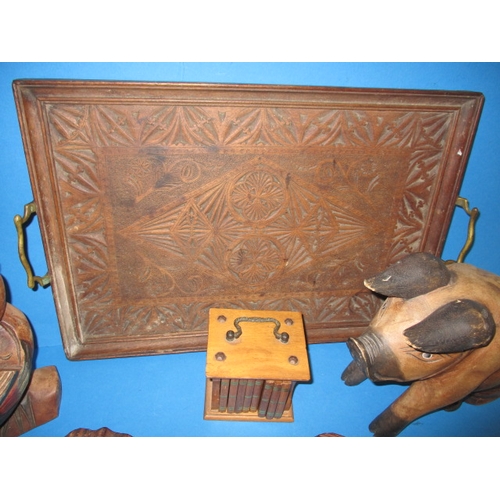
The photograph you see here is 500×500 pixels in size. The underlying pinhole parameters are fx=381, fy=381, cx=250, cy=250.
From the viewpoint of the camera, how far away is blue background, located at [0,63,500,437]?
1.22m

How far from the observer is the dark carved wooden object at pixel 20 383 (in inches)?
46.1

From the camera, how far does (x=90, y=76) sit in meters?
1.19

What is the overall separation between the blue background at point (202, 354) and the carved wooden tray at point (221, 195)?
79mm

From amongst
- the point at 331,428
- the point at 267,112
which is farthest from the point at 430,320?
the point at 267,112

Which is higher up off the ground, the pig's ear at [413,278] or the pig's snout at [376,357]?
the pig's ear at [413,278]

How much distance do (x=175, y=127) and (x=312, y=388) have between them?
1.19 metres

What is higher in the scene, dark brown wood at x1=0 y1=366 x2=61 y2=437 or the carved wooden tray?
the carved wooden tray

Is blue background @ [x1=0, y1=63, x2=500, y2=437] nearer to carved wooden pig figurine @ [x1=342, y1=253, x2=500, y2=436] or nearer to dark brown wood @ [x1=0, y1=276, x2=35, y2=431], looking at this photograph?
dark brown wood @ [x1=0, y1=276, x2=35, y2=431]

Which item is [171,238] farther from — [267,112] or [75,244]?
[267,112]

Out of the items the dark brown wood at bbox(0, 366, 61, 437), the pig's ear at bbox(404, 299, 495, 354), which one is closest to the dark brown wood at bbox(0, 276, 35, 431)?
the dark brown wood at bbox(0, 366, 61, 437)

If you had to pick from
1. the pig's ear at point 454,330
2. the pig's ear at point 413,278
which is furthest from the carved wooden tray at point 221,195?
the pig's ear at point 454,330

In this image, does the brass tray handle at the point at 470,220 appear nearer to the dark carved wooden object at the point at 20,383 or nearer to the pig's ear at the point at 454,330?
the pig's ear at the point at 454,330

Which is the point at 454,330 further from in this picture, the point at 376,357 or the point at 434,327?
the point at 376,357

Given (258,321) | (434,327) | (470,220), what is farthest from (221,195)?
(470,220)
